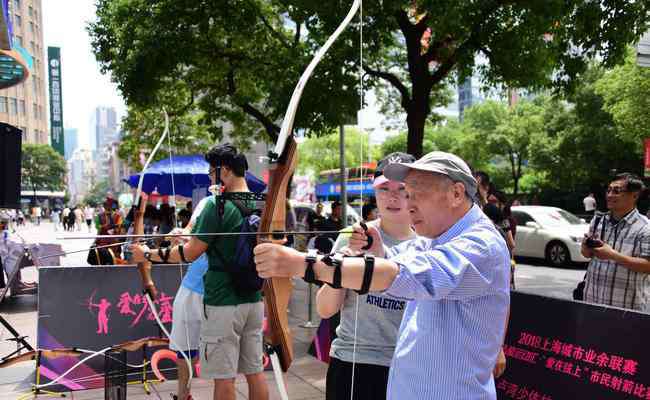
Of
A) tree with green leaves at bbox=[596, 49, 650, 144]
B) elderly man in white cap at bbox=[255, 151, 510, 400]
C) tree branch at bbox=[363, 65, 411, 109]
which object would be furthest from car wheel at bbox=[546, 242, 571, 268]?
elderly man in white cap at bbox=[255, 151, 510, 400]

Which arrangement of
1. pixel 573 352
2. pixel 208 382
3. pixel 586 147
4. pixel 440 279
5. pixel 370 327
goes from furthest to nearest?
pixel 586 147 < pixel 208 382 < pixel 573 352 < pixel 370 327 < pixel 440 279

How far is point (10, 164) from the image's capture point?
5078mm

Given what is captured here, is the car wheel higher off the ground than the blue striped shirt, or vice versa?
the blue striped shirt

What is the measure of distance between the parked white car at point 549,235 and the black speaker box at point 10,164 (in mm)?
11699

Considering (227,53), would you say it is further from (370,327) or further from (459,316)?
(459,316)

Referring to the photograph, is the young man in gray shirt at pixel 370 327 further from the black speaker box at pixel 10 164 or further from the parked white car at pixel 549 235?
the parked white car at pixel 549 235

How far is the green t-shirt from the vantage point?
9.84 ft

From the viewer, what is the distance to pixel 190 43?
446 inches

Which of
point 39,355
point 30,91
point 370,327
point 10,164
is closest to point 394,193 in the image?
point 370,327

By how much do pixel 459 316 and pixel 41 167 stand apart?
78.8m

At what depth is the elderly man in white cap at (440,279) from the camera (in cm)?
147

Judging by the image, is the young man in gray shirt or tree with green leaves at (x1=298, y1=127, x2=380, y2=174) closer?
the young man in gray shirt

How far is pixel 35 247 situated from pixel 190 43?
16.3 feet

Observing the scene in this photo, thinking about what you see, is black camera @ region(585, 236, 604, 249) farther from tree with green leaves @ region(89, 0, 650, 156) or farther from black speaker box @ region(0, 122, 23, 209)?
black speaker box @ region(0, 122, 23, 209)
